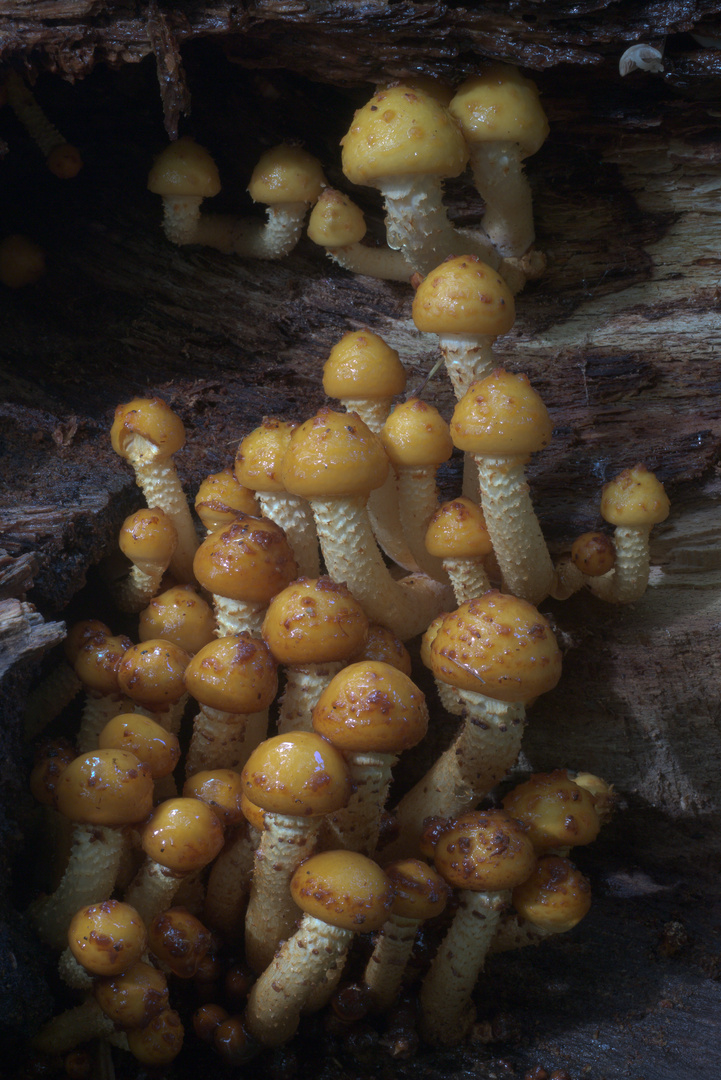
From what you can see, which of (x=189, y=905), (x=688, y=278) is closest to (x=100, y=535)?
(x=189, y=905)

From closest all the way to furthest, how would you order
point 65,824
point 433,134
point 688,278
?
point 433,134, point 65,824, point 688,278

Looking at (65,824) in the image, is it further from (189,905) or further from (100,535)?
(100,535)

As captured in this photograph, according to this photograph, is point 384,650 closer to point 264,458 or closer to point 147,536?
point 264,458

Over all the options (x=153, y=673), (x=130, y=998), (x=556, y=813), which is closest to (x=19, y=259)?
(x=153, y=673)

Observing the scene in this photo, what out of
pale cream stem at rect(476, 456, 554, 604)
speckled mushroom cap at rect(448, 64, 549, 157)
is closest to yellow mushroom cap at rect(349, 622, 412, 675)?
pale cream stem at rect(476, 456, 554, 604)

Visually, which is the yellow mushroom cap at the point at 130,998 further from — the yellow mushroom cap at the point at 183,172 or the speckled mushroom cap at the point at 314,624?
the yellow mushroom cap at the point at 183,172

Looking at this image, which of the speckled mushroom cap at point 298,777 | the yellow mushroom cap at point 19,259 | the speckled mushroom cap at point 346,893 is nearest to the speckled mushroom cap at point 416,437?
the speckled mushroom cap at point 298,777

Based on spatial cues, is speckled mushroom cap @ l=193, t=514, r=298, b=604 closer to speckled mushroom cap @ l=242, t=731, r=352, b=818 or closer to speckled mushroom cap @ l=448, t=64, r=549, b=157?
speckled mushroom cap @ l=242, t=731, r=352, b=818
